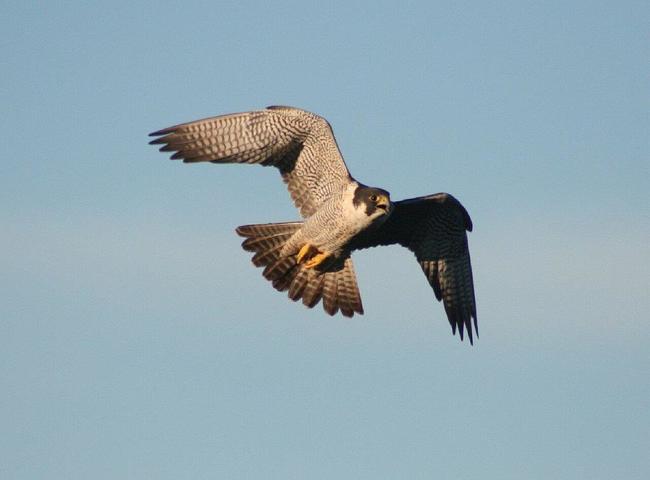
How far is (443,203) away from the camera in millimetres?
18000

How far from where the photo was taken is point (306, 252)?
1775cm

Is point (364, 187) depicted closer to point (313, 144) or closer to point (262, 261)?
point (313, 144)

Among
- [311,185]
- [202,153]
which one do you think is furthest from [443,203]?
[202,153]

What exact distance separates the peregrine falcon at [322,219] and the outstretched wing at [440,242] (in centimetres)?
1

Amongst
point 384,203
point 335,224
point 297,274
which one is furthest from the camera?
point 297,274

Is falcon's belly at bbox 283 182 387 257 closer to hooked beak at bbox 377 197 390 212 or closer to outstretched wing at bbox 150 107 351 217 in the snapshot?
hooked beak at bbox 377 197 390 212

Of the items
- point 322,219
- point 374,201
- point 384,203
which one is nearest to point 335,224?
point 322,219

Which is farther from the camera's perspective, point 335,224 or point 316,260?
point 316,260

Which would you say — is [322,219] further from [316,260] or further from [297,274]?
[297,274]

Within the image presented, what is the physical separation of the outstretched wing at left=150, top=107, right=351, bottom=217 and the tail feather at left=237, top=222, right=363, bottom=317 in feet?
3.09

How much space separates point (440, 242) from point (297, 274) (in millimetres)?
2031

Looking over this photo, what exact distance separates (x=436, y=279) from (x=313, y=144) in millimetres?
2922

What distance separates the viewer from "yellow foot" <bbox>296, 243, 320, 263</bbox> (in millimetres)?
17703

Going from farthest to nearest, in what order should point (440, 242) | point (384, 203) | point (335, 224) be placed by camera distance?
1. point (440, 242)
2. point (335, 224)
3. point (384, 203)
